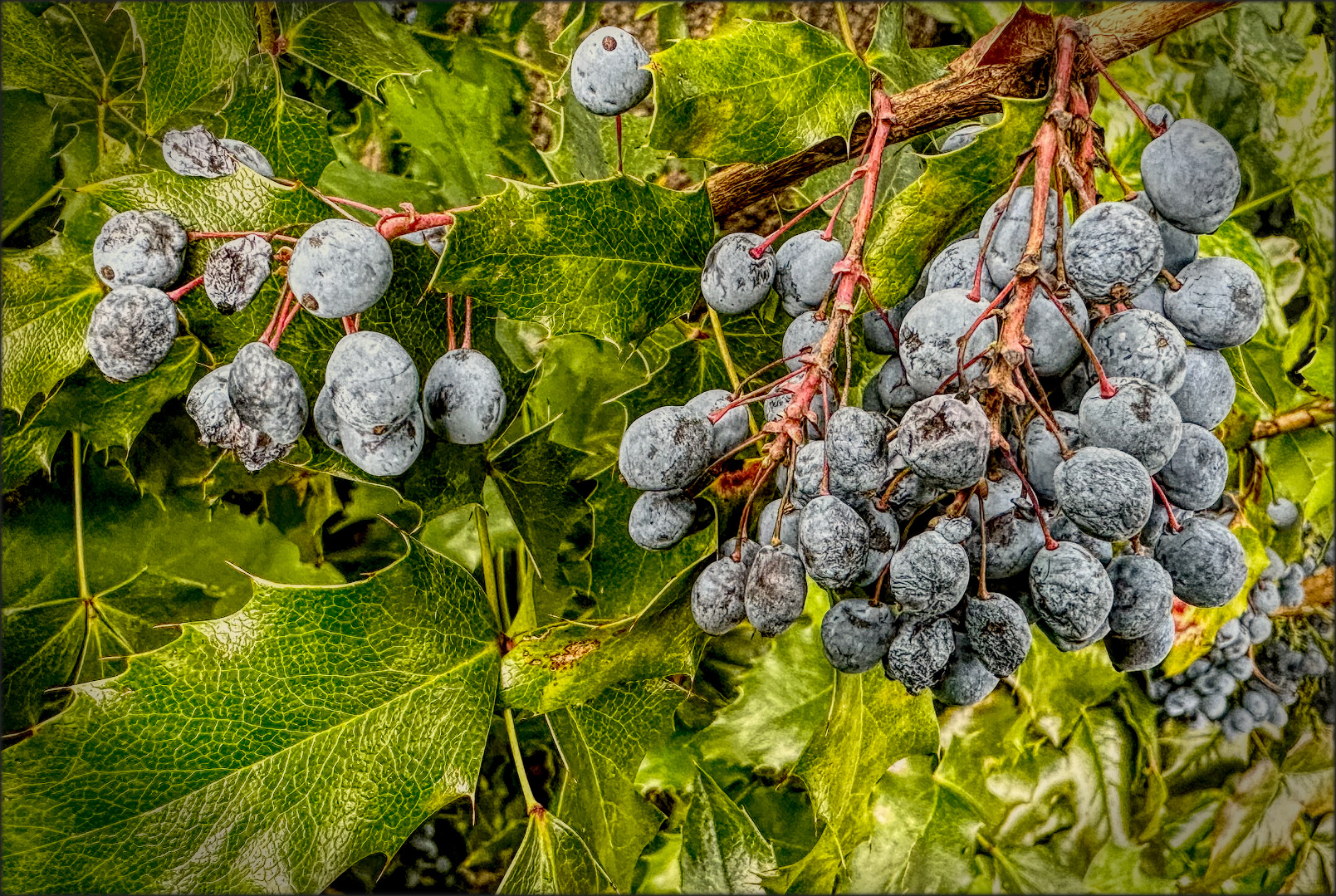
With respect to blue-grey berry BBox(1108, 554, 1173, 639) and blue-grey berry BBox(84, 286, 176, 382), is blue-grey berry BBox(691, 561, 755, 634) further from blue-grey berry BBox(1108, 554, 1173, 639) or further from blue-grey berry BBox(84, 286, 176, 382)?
blue-grey berry BBox(84, 286, 176, 382)

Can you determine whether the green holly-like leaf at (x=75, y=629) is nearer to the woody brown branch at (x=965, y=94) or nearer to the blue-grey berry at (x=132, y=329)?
the blue-grey berry at (x=132, y=329)

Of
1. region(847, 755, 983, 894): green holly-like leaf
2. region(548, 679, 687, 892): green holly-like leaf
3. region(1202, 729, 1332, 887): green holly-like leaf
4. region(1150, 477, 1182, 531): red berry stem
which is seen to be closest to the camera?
region(1150, 477, 1182, 531): red berry stem

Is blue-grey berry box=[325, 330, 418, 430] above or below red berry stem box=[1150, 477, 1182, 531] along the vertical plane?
above

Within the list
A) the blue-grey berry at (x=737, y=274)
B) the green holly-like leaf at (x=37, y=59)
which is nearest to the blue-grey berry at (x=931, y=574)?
the blue-grey berry at (x=737, y=274)

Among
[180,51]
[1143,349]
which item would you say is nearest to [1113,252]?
[1143,349]

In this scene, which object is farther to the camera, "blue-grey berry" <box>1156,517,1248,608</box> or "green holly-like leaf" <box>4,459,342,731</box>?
"green holly-like leaf" <box>4,459,342,731</box>

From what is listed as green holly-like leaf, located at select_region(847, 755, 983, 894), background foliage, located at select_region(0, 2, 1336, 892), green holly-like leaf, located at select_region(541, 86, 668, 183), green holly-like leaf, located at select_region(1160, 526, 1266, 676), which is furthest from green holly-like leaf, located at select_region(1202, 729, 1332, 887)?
green holly-like leaf, located at select_region(541, 86, 668, 183)
